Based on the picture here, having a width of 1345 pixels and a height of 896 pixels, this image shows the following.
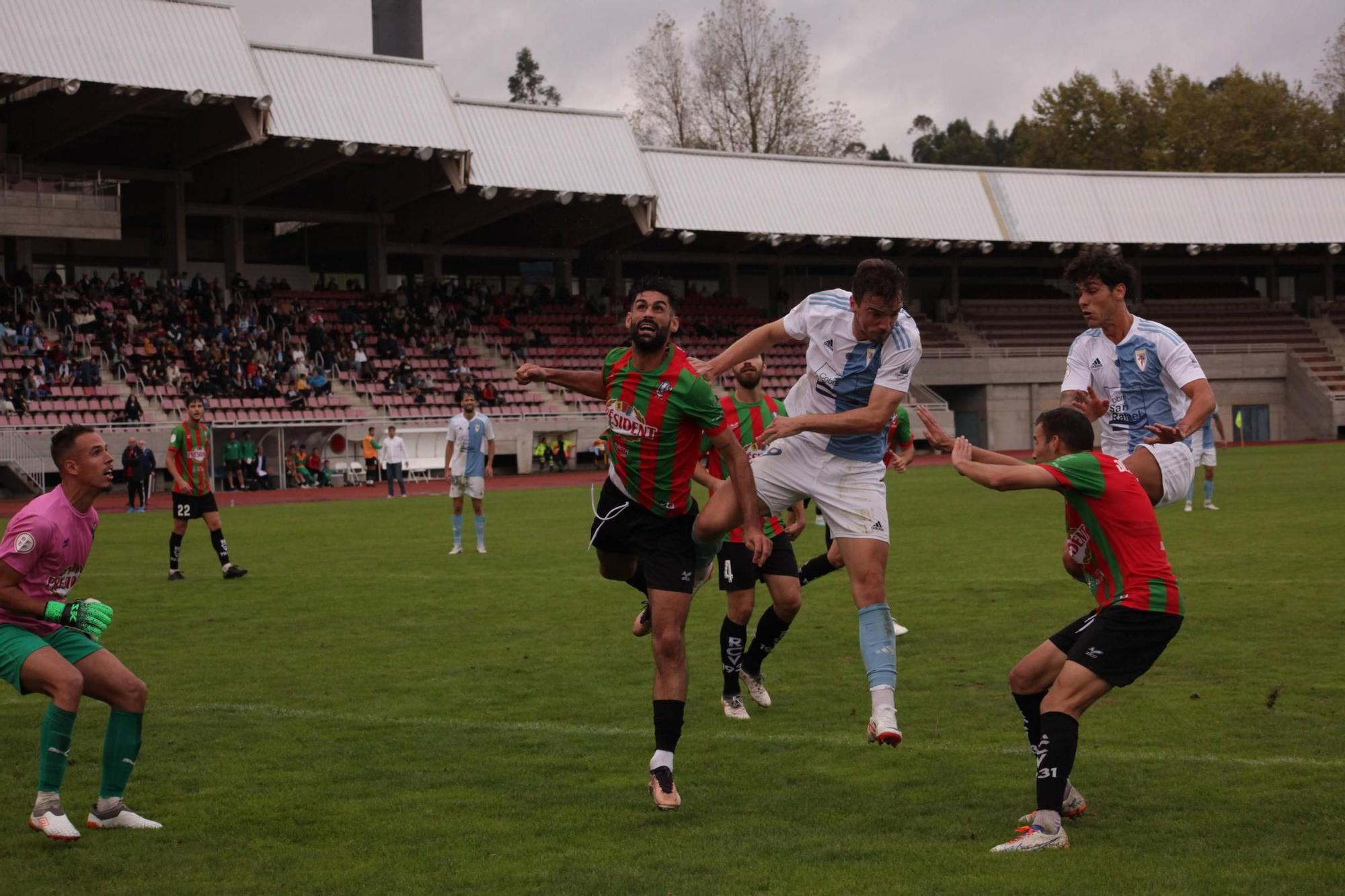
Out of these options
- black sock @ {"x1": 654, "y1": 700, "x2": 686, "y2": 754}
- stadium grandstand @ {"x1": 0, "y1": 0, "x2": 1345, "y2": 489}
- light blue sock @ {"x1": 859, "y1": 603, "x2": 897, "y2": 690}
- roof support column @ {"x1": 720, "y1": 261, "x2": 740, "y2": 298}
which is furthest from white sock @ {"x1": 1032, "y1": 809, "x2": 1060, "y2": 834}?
roof support column @ {"x1": 720, "y1": 261, "x2": 740, "y2": 298}

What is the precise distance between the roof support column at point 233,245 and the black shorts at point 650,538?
1656 inches

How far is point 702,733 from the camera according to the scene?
816cm

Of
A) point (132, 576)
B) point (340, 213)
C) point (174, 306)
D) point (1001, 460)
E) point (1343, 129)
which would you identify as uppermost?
point (1343, 129)

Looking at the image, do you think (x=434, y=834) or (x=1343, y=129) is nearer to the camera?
(x=434, y=834)

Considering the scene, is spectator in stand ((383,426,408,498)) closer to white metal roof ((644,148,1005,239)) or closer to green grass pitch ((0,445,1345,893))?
white metal roof ((644,148,1005,239))

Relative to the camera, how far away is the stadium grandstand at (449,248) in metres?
38.2

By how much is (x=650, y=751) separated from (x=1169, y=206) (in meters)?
54.2

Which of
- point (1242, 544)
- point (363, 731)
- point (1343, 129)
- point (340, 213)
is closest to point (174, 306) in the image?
point (340, 213)

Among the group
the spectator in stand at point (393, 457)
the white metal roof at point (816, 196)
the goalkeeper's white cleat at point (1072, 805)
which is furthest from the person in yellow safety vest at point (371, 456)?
the goalkeeper's white cleat at point (1072, 805)

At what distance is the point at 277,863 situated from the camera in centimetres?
580

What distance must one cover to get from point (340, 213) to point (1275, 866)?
46247 mm

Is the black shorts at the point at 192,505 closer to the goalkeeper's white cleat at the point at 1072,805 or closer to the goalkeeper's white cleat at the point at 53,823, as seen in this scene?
the goalkeeper's white cleat at the point at 53,823

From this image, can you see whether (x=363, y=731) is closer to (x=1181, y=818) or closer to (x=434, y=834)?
(x=434, y=834)

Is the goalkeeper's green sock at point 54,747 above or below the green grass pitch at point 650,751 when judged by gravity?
above
